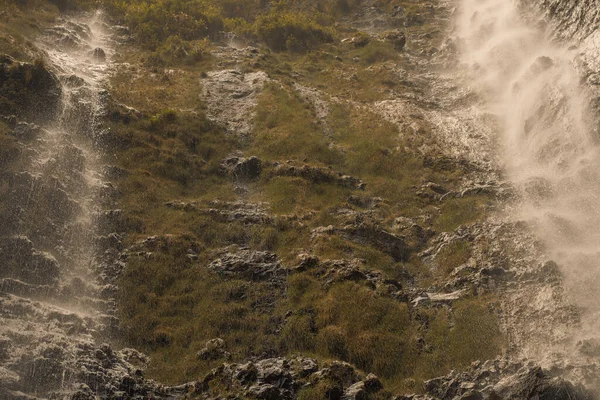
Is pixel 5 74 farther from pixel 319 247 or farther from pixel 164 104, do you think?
pixel 319 247

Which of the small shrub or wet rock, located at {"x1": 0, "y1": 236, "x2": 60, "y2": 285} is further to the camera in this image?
the small shrub

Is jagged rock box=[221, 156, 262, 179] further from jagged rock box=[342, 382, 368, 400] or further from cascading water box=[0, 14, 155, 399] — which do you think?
jagged rock box=[342, 382, 368, 400]

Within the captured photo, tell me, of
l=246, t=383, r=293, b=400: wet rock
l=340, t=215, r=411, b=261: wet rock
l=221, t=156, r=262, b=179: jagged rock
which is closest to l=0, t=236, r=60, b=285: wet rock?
l=246, t=383, r=293, b=400: wet rock

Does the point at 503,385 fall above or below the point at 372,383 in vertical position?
below

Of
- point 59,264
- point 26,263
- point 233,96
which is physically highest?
point 233,96

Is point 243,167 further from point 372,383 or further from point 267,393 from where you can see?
point 372,383

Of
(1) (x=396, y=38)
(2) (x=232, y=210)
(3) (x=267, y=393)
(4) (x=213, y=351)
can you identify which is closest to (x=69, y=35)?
(2) (x=232, y=210)

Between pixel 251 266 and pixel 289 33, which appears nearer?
pixel 251 266

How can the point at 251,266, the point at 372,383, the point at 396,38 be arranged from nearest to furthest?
the point at 372,383
the point at 251,266
the point at 396,38
